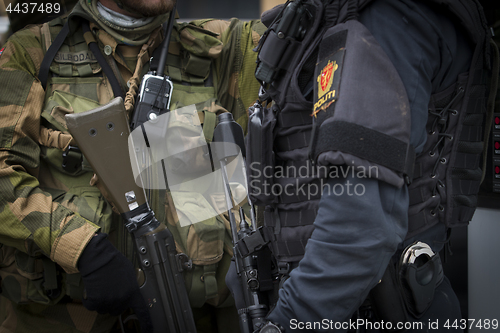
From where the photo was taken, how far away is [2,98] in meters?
1.51

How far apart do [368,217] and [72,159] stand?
49.6 inches

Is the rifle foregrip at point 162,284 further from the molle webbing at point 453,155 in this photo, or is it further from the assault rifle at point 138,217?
the molle webbing at point 453,155

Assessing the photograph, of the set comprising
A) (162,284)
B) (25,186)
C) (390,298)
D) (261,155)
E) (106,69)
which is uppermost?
(106,69)

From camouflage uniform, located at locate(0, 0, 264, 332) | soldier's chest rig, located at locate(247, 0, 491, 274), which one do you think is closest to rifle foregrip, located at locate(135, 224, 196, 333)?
camouflage uniform, located at locate(0, 0, 264, 332)

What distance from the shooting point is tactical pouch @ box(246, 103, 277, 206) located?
960 mm

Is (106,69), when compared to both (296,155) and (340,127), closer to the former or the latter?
(296,155)

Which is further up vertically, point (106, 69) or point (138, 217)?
point (106, 69)

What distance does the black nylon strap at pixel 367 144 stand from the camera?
710 mm

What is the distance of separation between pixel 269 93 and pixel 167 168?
2.86 ft

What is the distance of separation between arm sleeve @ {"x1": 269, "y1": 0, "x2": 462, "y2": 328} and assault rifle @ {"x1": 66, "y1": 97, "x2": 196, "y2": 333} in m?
0.86

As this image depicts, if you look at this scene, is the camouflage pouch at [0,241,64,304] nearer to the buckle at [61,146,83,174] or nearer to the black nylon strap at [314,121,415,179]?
the buckle at [61,146,83,174]

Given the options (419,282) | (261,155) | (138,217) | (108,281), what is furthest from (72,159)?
(419,282)

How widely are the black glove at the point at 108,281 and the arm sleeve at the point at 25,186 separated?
0.16 feet

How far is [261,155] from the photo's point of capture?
977 millimetres
